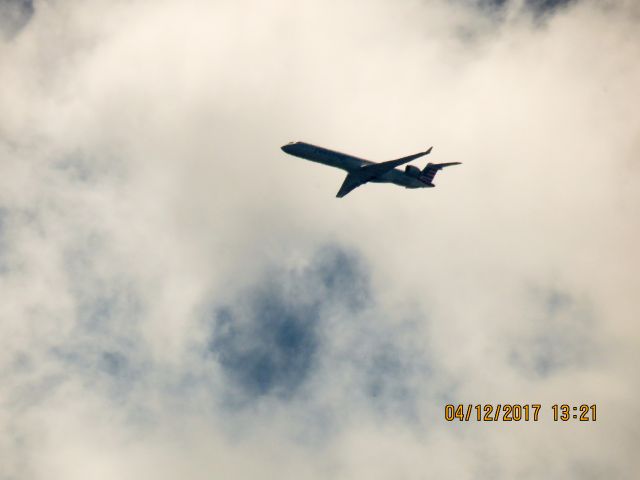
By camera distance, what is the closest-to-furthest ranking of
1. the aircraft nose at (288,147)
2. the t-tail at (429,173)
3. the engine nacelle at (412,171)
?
1. the aircraft nose at (288,147)
2. the engine nacelle at (412,171)
3. the t-tail at (429,173)

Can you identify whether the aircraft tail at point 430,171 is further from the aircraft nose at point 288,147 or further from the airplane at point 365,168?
the aircraft nose at point 288,147

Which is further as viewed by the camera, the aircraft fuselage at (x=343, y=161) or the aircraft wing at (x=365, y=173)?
the aircraft wing at (x=365, y=173)

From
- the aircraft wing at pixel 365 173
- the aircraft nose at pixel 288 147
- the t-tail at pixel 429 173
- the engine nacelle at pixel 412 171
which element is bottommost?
the aircraft nose at pixel 288 147

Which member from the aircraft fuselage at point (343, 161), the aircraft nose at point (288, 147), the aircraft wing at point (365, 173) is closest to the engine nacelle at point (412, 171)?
the aircraft fuselage at point (343, 161)

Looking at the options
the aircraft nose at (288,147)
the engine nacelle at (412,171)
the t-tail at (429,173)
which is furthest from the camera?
the t-tail at (429,173)

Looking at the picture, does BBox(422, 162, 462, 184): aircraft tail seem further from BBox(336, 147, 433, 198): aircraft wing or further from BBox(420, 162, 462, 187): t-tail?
BBox(336, 147, 433, 198): aircraft wing

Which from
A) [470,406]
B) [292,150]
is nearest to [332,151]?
[292,150]

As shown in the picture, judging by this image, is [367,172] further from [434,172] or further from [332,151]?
[434,172]

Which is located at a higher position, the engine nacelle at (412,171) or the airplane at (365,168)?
the engine nacelle at (412,171)

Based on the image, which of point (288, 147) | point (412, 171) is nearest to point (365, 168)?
point (412, 171)
